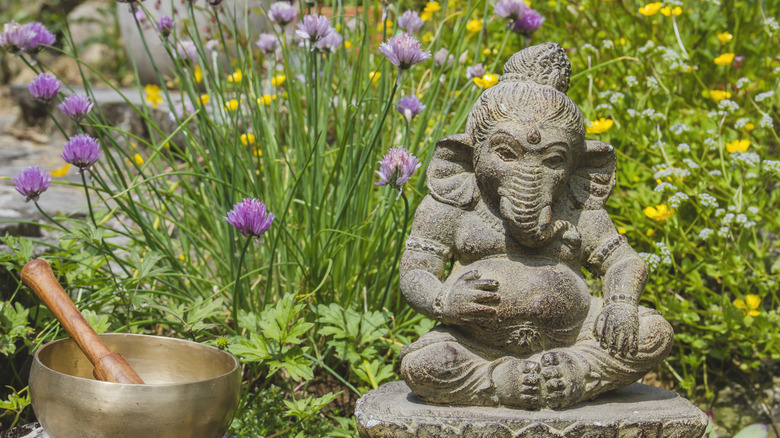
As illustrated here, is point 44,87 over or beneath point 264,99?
over

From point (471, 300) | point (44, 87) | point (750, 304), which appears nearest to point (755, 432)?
point (750, 304)

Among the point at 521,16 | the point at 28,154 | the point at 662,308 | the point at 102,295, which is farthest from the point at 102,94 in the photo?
the point at 662,308

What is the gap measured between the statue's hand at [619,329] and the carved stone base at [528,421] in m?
0.16

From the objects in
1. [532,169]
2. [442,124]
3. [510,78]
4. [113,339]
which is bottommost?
[113,339]

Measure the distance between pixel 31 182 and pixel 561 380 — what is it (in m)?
1.57

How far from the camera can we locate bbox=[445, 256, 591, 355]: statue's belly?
6.49ft

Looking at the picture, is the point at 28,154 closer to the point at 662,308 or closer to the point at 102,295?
the point at 102,295

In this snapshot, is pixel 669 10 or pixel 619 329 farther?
pixel 669 10

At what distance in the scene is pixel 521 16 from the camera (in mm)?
2600

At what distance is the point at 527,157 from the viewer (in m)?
1.97

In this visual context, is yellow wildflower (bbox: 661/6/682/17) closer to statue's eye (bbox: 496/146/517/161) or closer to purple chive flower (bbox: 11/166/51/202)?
statue's eye (bbox: 496/146/517/161)

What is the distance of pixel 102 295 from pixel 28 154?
11.5ft

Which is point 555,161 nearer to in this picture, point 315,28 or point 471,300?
point 471,300

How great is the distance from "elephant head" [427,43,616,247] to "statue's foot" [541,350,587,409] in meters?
0.32
